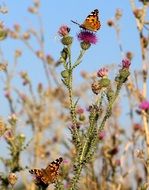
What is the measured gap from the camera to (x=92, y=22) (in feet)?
10.7

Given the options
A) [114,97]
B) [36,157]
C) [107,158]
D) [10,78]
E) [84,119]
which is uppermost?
[10,78]

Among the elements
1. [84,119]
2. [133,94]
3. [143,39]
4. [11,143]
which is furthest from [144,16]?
[11,143]

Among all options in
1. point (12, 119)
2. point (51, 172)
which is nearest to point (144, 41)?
point (12, 119)

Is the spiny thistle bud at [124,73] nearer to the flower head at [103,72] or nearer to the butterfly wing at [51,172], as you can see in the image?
the flower head at [103,72]

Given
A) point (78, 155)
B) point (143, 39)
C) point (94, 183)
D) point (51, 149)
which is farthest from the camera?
point (51, 149)

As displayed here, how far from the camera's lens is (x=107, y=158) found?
235 inches

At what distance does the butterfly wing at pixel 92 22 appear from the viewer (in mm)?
3230

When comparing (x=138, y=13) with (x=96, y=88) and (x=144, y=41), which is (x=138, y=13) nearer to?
(x=144, y=41)

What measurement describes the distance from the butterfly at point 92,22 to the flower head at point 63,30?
174 millimetres

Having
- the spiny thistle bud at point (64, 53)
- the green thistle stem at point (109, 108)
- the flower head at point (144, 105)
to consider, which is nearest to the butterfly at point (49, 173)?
the green thistle stem at point (109, 108)

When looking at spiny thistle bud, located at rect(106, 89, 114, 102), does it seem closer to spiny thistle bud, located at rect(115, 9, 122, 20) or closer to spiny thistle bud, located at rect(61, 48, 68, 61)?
spiny thistle bud, located at rect(61, 48, 68, 61)

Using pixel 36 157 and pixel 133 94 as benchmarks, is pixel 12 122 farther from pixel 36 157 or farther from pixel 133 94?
pixel 36 157

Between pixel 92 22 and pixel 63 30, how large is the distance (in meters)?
0.26

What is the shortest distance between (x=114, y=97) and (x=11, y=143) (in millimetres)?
1732
